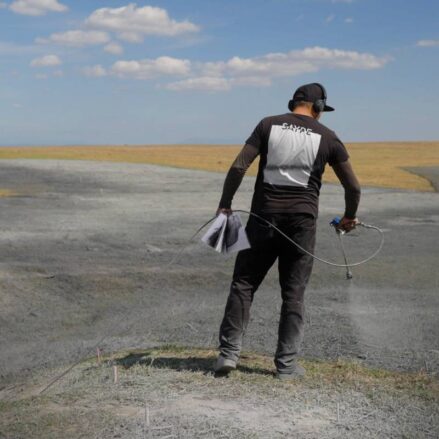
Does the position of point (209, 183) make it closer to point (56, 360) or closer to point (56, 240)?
point (56, 240)

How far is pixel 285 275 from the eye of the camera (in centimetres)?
540

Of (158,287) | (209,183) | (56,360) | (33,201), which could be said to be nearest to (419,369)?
(56,360)

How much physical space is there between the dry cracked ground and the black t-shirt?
1.37 meters

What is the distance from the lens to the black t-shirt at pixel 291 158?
5129 millimetres

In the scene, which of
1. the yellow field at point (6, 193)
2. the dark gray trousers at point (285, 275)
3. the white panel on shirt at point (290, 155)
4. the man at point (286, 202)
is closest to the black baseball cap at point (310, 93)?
the man at point (286, 202)

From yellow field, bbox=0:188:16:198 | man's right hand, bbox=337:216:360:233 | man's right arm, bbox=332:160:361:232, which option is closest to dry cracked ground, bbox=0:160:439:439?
man's right hand, bbox=337:216:360:233

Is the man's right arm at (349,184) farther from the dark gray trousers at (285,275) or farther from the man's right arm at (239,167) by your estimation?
the man's right arm at (239,167)

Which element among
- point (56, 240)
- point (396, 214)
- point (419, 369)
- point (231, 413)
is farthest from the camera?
point (396, 214)

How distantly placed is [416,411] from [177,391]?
1.64m

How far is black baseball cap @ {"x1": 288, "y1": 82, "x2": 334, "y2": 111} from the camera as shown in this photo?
207 inches

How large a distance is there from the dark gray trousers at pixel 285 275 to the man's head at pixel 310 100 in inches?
32.1

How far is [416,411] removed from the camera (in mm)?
4594

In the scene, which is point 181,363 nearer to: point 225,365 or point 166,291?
point 225,365

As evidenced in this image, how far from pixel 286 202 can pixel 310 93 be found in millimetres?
869
